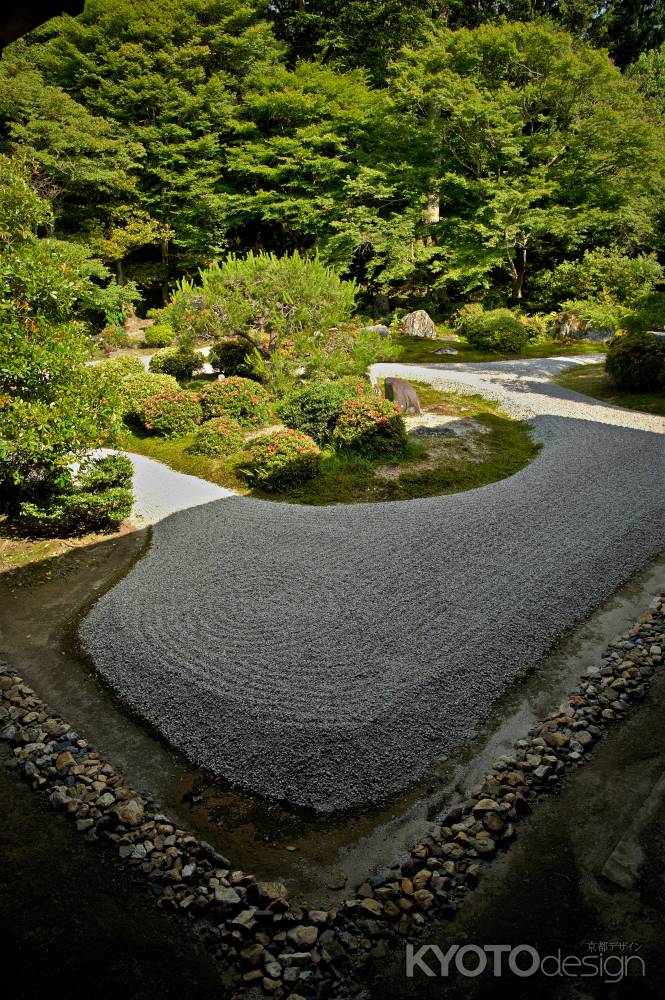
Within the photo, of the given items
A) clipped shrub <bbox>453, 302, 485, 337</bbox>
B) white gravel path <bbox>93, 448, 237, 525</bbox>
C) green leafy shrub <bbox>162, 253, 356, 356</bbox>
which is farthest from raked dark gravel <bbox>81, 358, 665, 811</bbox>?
clipped shrub <bbox>453, 302, 485, 337</bbox>

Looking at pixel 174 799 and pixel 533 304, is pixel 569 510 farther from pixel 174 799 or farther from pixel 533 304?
pixel 533 304

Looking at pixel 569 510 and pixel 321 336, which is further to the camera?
pixel 321 336

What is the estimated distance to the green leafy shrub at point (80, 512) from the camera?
7.08 metres

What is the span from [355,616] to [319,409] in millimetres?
5788

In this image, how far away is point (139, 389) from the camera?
12.1m

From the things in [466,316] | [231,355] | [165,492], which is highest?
[466,316]

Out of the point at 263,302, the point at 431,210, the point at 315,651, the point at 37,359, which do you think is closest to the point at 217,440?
the point at 263,302

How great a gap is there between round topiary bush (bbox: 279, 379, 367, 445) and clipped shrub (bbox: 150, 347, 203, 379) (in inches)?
249

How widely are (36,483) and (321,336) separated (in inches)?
288

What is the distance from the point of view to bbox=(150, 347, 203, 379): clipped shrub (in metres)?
15.5

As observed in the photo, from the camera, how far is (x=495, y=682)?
439cm

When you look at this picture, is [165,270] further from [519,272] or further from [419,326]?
[519,272]

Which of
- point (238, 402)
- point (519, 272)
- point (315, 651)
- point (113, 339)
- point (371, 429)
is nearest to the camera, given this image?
point (315, 651)

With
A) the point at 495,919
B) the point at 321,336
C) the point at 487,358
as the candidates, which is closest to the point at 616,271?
the point at 487,358
